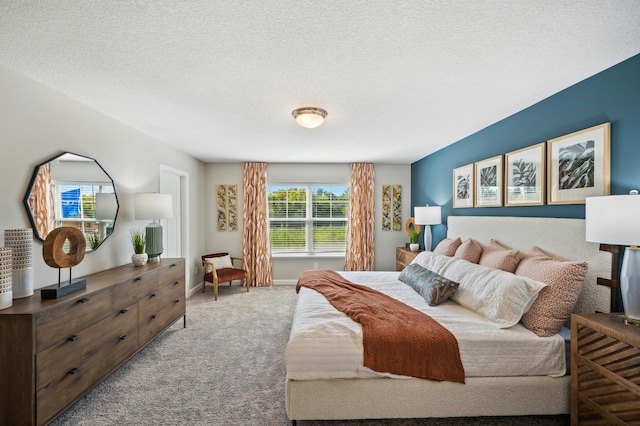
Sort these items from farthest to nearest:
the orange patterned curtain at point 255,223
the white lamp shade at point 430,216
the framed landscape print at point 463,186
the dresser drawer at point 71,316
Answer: the orange patterned curtain at point 255,223 → the white lamp shade at point 430,216 → the framed landscape print at point 463,186 → the dresser drawer at point 71,316

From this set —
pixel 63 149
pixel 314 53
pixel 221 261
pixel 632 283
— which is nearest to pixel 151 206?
pixel 63 149

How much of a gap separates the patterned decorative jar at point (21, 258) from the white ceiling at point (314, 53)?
1.15 m

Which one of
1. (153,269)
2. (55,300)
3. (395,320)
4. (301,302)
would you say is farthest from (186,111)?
(395,320)

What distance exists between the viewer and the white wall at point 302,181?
566 centimetres

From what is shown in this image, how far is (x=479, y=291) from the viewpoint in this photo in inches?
93.4

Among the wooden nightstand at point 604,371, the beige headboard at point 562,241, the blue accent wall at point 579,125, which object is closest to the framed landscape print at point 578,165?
the blue accent wall at point 579,125

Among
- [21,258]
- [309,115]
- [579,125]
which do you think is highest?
[309,115]

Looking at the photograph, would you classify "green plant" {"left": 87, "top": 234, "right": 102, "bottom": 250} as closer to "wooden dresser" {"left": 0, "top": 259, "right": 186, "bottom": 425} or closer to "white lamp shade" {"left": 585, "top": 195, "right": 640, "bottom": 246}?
"wooden dresser" {"left": 0, "top": 259, "right": 186, "bottom": 425}

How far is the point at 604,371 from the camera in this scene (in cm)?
163

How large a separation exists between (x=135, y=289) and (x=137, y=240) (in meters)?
0.72

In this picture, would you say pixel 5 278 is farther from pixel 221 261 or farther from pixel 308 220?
pixel 308 220

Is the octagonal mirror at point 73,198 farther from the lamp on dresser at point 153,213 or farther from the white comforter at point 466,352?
the white comforter at point 466,352

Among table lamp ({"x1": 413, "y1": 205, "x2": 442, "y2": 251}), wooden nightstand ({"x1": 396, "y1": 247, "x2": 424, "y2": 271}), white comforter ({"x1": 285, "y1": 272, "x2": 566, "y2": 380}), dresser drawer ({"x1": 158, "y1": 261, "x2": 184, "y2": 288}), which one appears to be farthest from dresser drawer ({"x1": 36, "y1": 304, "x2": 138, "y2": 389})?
table lamp ({"x1": 413, "y1": 205, "x2": 442, "y2": 251})

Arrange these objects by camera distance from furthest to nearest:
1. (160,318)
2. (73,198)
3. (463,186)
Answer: (463,186) → (160,318) → (73,198)
